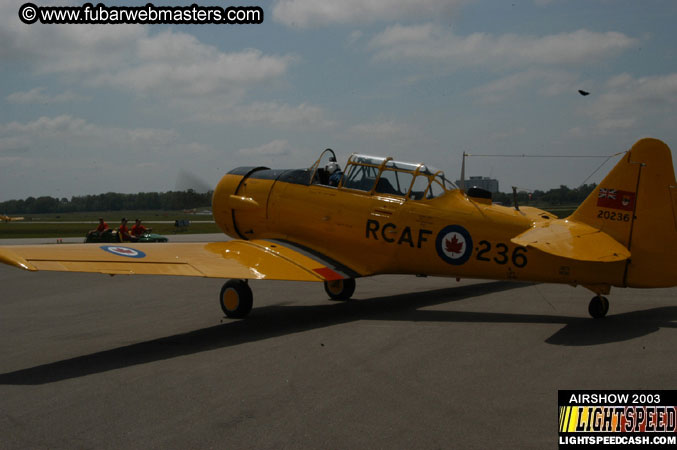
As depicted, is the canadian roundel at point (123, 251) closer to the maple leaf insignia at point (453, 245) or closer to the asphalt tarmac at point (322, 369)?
the asphalt tarmac at point (322, 369)

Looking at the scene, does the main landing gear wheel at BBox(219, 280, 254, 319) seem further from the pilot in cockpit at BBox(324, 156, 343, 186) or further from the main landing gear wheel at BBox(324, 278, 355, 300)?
the pilot in cockpit at BBox(324, 156, 343, 186)

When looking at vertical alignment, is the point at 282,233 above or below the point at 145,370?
above

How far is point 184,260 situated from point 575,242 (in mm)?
5400

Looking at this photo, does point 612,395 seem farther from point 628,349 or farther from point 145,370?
point 145,370

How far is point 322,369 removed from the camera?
594 cm

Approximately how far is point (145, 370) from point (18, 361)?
170cm

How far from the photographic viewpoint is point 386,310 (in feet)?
31.6

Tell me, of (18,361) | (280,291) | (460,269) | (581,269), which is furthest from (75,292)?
(581,269)

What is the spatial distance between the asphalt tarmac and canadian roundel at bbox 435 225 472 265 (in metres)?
0.92

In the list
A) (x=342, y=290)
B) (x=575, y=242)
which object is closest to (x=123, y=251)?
(x=342, y=290)

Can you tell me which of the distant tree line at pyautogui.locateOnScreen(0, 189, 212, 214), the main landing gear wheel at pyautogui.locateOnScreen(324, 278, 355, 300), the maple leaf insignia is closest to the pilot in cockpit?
the main landing gear wheel at pyautogui.locateOnScreen(324, 278, 355, 300)

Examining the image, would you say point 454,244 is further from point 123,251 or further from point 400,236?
point 123,251

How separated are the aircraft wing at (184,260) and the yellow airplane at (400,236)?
0.9 inches

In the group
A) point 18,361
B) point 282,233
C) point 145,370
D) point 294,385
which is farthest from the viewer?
point 282,233
